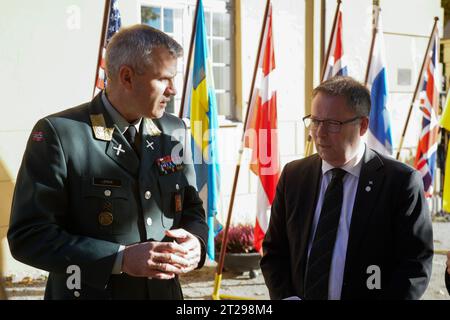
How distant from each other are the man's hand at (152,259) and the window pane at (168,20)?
501cm

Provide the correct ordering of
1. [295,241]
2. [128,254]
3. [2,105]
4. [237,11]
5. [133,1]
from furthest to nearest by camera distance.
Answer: [237,11] → [133,1] → [2,105] → [295,241] → [128,254]

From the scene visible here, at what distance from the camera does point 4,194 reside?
523cm

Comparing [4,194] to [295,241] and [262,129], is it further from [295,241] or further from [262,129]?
[295,241]

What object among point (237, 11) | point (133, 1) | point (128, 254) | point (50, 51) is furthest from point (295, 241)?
point (237, 11)

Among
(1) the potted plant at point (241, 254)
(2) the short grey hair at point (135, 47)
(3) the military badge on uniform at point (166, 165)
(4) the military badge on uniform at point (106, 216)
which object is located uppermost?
(2) the short grey hair at point (135, 47)

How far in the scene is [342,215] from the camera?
93.9 inches

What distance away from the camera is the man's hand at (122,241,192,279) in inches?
74.0

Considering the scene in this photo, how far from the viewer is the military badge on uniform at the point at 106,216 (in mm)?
2002

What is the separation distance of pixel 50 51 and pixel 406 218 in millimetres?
4225

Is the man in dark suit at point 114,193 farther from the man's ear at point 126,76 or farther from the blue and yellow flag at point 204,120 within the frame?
the blue and yellow flag at point 204,120

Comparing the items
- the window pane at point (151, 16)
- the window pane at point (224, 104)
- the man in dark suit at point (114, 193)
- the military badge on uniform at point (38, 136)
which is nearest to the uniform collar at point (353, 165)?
the man in dark suit at point (114, 193)

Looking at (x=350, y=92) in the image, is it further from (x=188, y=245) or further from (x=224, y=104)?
(x=224, y=104)

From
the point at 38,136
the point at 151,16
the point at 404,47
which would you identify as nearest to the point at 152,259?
the point at 38,136

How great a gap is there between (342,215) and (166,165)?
0.83m
